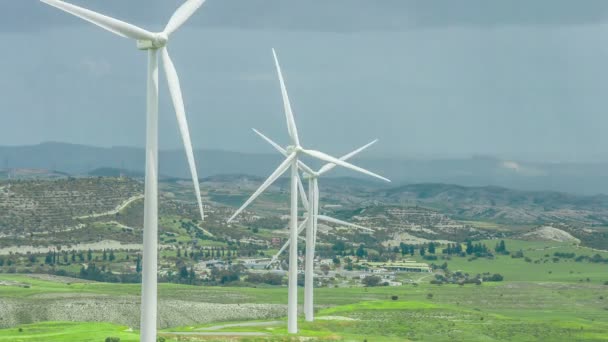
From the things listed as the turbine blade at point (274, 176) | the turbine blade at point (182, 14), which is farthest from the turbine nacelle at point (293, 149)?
the turbine blade at point (182, 14)

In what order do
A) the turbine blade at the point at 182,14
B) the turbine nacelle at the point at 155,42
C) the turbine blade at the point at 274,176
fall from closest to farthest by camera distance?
the turbine nacelle at the point at 155,42 < the turbine blade at the point at 182,14 < the turbine blade at the point at 274,176

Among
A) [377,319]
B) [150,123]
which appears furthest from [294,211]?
[150,123]

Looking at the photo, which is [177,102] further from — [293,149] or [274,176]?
[293,149]

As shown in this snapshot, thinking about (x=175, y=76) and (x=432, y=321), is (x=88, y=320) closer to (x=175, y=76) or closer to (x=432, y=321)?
(x=432, y=321)

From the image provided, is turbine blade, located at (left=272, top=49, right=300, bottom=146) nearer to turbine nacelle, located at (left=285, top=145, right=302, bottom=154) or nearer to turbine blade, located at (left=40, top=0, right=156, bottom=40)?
A: turbine nacelle, located at (left=285, top=145, right=302, bottom=154)

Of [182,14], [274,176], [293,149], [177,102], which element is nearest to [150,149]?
[177,102]

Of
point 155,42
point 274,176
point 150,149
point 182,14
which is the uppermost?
point 182,14

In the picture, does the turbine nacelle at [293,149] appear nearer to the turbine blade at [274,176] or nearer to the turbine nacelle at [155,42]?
the turbine blade at [274,176]

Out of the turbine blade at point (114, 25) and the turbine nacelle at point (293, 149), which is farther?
the turbine nacelle at point (293, 149)
